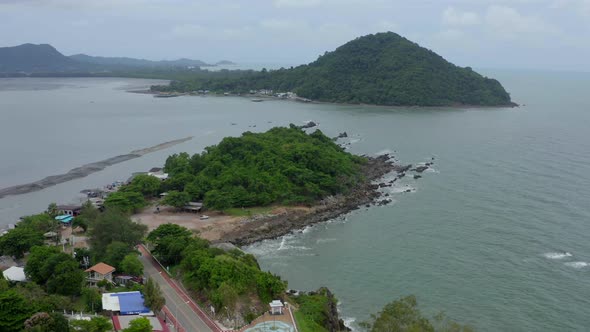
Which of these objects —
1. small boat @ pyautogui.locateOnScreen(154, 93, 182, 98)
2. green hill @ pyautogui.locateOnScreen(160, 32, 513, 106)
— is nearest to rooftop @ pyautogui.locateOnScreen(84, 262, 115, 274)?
green hill @ pyautogui.locateOnScreen(160, 32, 513, 106)

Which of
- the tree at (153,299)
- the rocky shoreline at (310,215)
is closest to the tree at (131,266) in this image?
the tree at (153,299)

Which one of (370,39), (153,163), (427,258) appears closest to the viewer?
(427,258)

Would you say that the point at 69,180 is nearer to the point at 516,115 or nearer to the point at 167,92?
the point at 516,115

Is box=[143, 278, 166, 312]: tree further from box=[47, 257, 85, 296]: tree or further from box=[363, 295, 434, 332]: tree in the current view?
box=[363, 295, 434, 332]: tree

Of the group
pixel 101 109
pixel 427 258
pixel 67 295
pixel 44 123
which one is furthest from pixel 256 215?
pixel 101 109

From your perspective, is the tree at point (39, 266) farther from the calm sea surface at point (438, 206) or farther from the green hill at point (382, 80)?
the green hill at point (382, 80)

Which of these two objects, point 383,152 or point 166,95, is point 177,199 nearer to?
point 383,152

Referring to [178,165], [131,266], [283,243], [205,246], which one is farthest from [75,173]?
[131,266]
